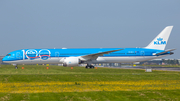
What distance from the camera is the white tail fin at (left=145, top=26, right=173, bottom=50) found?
4960cm

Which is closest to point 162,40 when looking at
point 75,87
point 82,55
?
point 82,55

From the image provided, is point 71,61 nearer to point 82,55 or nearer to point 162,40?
point 82,55

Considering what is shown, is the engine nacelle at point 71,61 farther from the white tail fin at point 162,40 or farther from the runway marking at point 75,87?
the runway marking at point 75,87

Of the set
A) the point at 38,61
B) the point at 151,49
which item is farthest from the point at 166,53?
the point at 38,61

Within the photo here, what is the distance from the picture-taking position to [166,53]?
47.9 meters

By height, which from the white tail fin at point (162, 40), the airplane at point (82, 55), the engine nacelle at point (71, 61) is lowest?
the engine nacelle at point (71, 61)

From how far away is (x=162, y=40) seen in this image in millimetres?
49844

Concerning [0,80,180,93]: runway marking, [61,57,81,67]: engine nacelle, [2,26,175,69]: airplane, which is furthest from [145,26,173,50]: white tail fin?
[0,80,180,93]: runway marking

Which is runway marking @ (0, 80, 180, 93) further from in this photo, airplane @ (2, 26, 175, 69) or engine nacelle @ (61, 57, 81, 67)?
airplane @ (2, 26, 175, 69)

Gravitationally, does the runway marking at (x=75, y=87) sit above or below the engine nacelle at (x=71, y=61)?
below

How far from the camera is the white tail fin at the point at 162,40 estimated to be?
163 feet

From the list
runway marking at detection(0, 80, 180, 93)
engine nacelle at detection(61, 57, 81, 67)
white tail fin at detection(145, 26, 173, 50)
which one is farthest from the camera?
white tail fin at detection(145, 26, 173, 50)

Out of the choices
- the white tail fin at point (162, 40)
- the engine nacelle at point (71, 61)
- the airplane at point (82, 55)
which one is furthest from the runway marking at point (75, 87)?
the white tail fin at point (162, 40)

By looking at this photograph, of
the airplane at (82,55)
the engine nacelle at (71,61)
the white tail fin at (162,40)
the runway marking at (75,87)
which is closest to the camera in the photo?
the runway marking at (75,87)
